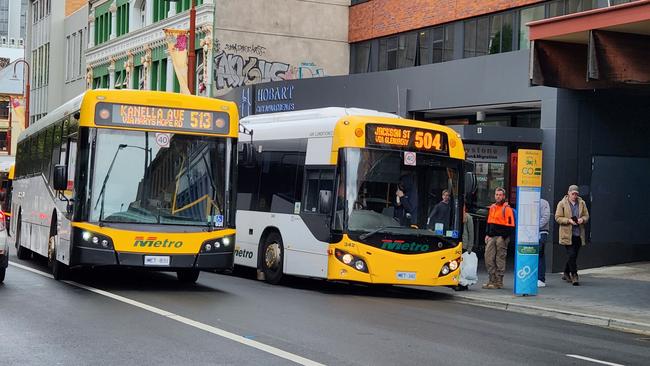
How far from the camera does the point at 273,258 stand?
19.1 m

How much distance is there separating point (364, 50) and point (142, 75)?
14.2 meters

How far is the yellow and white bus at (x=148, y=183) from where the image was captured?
15.5 m

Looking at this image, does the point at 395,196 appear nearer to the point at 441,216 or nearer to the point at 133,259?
the point at 441,216

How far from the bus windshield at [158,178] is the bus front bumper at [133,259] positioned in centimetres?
51

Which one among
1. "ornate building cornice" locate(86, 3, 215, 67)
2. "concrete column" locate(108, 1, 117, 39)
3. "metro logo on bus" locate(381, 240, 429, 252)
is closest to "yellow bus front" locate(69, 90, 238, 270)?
"metro logo on bus" locate(381, 240, 429, 252)

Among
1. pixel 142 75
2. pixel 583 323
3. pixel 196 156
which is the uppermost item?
pixel 142 75

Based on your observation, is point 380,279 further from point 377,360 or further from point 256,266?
point 377,360

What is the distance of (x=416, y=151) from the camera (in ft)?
56.9

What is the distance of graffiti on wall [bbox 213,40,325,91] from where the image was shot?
3881 cm

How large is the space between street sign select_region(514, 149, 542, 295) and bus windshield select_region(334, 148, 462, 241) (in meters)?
1.18

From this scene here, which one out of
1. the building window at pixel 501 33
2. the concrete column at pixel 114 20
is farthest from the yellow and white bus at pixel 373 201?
the concrete column at pixel 114 20

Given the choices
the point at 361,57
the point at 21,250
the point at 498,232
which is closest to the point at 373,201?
the point at 498,232

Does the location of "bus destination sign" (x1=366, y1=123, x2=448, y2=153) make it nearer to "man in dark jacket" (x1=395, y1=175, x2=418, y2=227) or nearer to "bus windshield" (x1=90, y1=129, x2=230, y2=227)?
"man in dark jacket" (x1=395, y1=175, x2=418, y2=227)

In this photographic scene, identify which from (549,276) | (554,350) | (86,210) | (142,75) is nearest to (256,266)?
(86,210)
